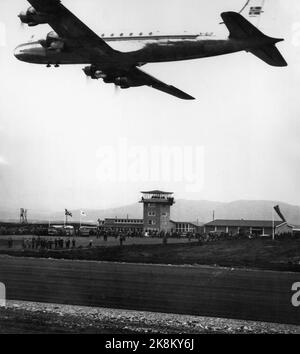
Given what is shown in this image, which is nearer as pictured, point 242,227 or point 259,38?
point 259,38

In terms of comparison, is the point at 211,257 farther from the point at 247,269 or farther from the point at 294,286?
the point at 294,286

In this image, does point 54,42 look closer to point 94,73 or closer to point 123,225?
point 94,73

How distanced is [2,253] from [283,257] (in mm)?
27765

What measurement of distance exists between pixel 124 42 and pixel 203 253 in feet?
91.5

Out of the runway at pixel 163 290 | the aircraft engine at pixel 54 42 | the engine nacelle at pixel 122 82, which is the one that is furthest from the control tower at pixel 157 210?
the aircraft engine at pixel 54 42

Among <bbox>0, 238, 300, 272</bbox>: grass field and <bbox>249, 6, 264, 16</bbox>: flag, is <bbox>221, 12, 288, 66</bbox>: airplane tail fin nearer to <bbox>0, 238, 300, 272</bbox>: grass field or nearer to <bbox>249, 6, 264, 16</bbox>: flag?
<bbox>249, 6, 264, 16</bbox>: flag

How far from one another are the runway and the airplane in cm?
1053

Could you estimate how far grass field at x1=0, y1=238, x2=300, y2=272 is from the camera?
4297cm

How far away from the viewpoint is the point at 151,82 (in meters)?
27.6

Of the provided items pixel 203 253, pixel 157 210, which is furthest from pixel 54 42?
pixel 157 210

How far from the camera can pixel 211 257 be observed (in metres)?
46.0

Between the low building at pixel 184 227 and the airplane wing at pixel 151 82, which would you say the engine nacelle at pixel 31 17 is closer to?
the airplane wing at pixel 151 82

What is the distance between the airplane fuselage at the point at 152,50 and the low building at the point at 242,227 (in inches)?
2569
